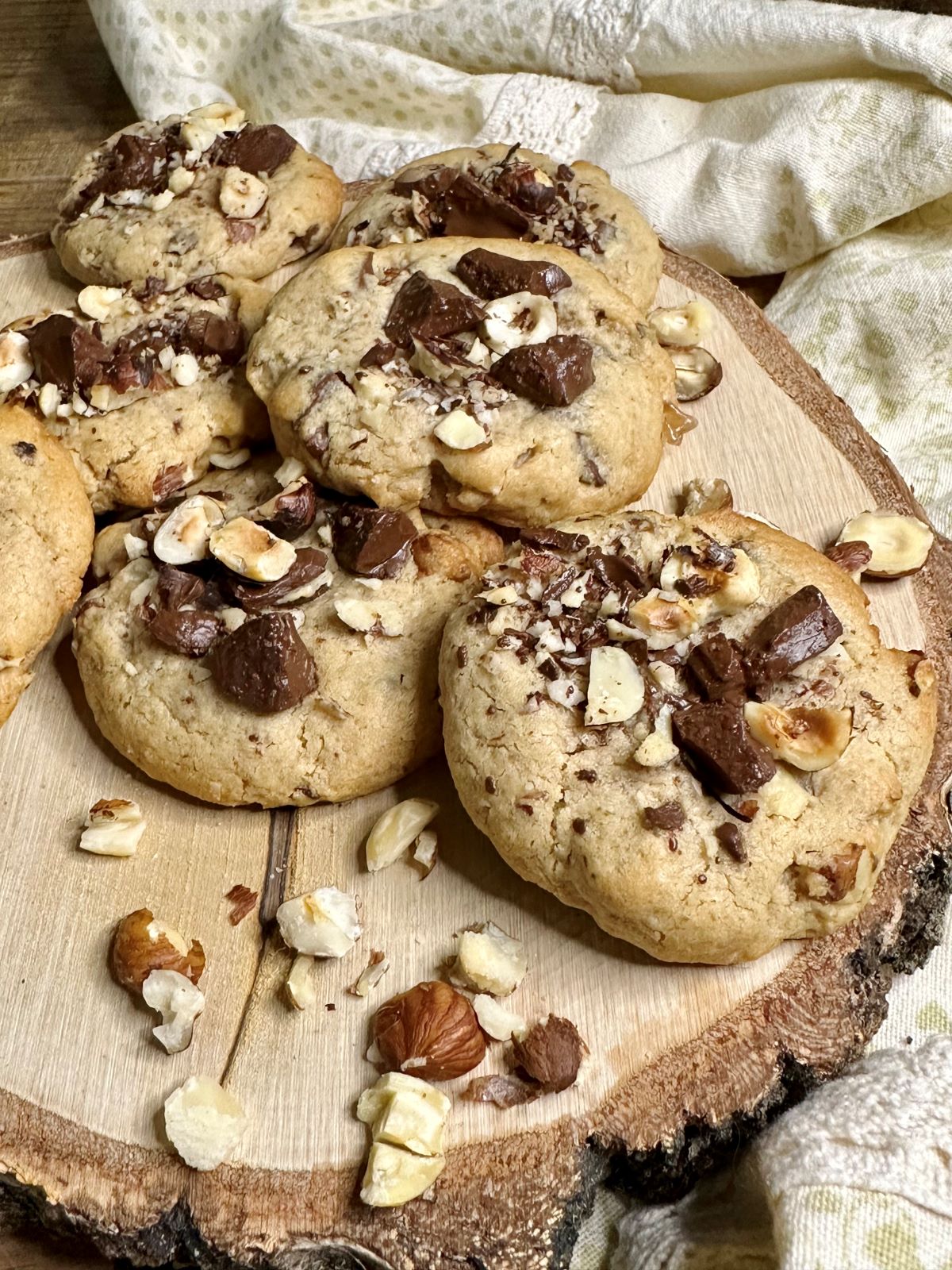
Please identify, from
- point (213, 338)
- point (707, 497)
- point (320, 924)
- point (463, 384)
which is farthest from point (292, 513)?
point (707, 497)

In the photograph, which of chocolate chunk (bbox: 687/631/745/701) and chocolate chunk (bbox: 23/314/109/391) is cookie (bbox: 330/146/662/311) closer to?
chocolate chunk (bbox: 23/314/109/391)

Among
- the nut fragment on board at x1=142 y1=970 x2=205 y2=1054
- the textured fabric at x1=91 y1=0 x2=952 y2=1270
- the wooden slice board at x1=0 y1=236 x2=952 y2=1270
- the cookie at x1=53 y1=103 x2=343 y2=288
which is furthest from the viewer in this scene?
Result: the textured fabric at x1=91 y1=0 x2=952 y2=1270

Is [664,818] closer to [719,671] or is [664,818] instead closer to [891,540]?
[719,671]

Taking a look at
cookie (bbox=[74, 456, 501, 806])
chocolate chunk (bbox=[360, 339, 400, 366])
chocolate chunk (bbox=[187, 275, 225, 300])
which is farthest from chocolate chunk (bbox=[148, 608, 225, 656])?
chocolate chunk (bbox=[187, 275, 225, 300])

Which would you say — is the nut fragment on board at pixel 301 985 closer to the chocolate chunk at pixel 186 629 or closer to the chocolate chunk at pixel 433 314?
the chocolate chunk at pixel 186 629

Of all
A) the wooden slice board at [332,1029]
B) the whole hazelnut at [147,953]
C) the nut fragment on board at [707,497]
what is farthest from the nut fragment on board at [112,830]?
the nut fragment on board at [707,497]
